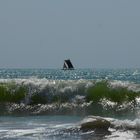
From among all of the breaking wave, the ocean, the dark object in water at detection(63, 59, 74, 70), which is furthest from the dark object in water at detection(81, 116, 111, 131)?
the dark object in water at detection(63, 59, 74, 70)

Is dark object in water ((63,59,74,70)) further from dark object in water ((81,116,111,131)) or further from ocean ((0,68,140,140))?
dark object in water ((81,116,111,131))

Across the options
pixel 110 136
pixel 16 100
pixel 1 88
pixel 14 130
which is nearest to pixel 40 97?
pixel 16 100

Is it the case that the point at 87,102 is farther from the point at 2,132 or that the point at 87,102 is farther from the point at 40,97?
the point at 2,132

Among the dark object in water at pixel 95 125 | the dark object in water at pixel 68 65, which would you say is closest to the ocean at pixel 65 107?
the dark object in water at pixel 95 125

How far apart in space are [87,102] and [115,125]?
9.15 metres

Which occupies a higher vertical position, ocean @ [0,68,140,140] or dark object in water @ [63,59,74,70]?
dark object in water @ [63,59,74,70]

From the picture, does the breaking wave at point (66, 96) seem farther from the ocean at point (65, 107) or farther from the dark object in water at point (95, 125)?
the dark object in water at point (95, 125)

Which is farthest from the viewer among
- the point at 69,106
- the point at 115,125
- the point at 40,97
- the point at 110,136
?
the point at 40,97

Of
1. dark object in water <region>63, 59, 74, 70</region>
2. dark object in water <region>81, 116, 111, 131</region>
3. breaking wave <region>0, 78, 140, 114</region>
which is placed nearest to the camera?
dark object in water <region>81, 116, 111, 131</region>

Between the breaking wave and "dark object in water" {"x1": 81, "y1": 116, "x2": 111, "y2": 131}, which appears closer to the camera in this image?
"dark object in water" {"x1": 81, "y1": 116, "x2": 111, "y2": 131}

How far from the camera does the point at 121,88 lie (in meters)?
24.1

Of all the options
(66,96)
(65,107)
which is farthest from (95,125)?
(66,96)

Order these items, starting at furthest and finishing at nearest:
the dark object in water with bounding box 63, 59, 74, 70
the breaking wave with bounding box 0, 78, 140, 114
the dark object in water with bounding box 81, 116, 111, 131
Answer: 1. the dark object in water with bounding box 63, 59, 74, 70
2. the breaking wave with bounding box 0, 78, 140, 114
3. the dark object in water with bounding box 81, 116, 111, 131

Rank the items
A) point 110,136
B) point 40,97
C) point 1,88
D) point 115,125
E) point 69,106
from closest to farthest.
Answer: point 110,136 < point 115,125 < point 69,106 < point 40,97 < point 1,88
